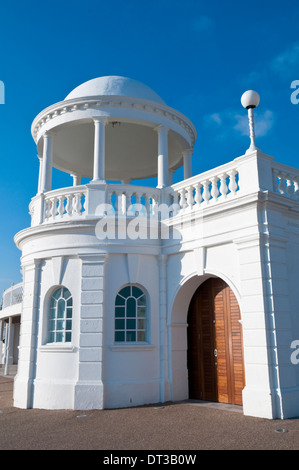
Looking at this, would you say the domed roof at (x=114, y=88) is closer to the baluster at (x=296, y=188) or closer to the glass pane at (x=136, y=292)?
the baluster at (x=296, y=188)

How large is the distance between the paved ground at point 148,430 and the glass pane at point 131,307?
7.77 ft

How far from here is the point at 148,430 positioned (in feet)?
27.4

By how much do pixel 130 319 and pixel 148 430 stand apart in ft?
12.0

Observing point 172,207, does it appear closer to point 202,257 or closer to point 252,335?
point 202,257

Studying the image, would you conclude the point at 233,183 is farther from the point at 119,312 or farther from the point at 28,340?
the point at 28,340

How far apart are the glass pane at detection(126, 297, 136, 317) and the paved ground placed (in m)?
2.37

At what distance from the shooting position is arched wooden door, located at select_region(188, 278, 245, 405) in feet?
35.7

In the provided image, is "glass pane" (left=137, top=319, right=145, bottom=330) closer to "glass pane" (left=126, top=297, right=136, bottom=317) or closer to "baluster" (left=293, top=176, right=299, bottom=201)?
"glass pane" (left=126, top=297, right=136, bottom=317)

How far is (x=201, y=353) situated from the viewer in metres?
11.8

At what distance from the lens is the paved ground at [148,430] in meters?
7.29

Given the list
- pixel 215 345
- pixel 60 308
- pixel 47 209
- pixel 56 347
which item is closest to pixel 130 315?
pixel 60 308

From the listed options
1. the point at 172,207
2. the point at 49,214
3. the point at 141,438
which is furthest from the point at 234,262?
the point at 49,214

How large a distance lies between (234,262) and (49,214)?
5626 mm

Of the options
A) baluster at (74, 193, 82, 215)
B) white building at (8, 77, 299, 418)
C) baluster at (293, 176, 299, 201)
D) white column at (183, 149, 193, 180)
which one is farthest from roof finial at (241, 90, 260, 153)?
baluster at (74, 193, 82, 215)
